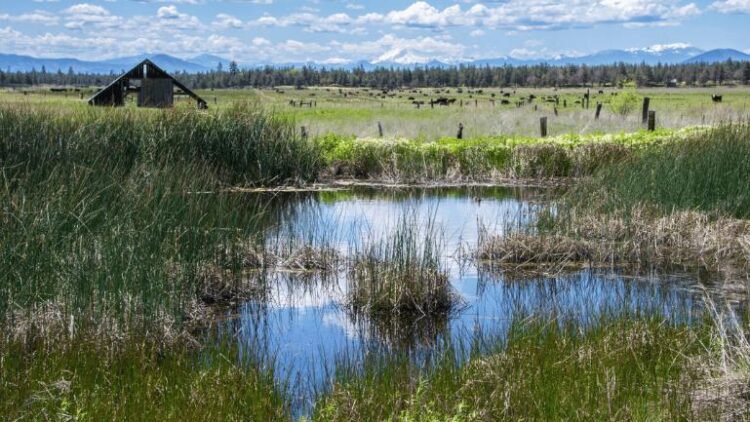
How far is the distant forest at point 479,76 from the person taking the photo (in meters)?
147

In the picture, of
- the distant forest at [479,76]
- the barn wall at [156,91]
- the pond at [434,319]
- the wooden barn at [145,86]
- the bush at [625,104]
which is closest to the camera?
the pond at [434,319]

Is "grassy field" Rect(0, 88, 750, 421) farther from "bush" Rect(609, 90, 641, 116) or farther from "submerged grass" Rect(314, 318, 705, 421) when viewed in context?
"bush" Rect(609, 90, 641, 116)

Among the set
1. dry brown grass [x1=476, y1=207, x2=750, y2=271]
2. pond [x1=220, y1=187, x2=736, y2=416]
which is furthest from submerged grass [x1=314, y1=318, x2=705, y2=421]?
dry brown grass [x1=476, y1=207, x2=750, y2=271]

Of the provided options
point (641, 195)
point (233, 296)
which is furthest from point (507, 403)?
point (641, 195)

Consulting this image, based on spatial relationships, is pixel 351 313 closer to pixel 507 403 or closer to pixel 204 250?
pixel 204 250

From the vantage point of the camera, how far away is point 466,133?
1266 inches

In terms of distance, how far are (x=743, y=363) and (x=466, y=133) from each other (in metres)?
25.8

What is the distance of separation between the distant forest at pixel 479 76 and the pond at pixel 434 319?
132 m

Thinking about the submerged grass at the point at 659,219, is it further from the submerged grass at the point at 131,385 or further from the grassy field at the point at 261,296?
the submerged grass at the point at 131,385

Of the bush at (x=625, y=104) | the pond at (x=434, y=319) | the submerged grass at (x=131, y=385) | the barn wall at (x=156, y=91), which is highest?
the barn wall at (x=156, y=91)

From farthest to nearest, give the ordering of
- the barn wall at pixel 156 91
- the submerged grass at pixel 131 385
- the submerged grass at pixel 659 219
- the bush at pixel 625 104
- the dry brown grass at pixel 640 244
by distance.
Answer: the bush at pixel 625 104 < the barn wall at pixel 156 91 < the submerged grass at pixel 659 219 < the dry brown grass at pixel 640 244 < the submerged grass at pixel 131 385

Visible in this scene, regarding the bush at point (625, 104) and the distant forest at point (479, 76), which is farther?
the distant forest at point (479, 76)

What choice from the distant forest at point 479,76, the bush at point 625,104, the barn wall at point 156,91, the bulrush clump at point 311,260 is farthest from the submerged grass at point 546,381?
the distant forest at point 479,76

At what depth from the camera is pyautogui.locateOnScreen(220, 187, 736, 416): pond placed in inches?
338
